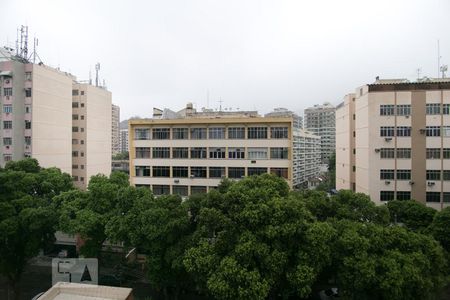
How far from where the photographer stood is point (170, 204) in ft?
38.6

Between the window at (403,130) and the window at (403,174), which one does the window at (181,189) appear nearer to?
the window at (403,174)

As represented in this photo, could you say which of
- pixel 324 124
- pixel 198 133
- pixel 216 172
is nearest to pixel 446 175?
pixel 216 172

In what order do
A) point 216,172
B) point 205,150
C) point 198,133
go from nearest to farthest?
point 216,172
point 205,150
point 198,133

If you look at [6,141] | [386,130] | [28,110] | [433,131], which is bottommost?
[6,141]

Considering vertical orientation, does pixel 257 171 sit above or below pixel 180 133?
below

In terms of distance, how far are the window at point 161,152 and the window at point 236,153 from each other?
15.0 feet

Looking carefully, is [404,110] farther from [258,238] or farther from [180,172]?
[180,172]

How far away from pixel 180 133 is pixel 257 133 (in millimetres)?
5565

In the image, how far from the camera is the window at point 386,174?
19234 millimetres

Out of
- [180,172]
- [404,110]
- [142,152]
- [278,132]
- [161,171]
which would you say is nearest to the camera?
[404,110]

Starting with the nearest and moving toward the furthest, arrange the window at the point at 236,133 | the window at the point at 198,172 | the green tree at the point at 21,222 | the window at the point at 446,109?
the green tree at the point at 21,222 → the window at the point at 446,109 → the window at the point at 236,133 → the window at the point at 198,172

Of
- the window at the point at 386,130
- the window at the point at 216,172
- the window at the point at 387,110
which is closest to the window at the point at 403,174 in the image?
the window at the point at 386,130

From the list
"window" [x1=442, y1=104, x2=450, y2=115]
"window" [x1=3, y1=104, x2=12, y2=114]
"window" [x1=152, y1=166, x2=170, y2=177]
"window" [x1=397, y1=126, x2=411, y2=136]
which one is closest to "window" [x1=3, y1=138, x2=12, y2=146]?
"window" [x1=3, y1=104, x2=12, y2=114]

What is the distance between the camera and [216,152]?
21750mm
